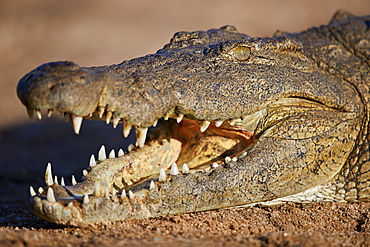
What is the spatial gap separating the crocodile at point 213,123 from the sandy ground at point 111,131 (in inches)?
5.8

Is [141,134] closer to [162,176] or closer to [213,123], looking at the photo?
[162,176]

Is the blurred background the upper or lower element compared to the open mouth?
upper

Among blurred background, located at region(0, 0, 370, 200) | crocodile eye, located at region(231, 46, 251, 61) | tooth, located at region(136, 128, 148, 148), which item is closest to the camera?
tooth, located at region(136, 128, 148, 148)

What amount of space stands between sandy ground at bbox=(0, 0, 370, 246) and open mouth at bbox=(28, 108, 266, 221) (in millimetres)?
220

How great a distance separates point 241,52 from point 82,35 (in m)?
9.10

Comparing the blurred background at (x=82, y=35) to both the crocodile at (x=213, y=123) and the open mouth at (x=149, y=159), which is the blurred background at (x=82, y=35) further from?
the crocodile at (x=213, y=123)

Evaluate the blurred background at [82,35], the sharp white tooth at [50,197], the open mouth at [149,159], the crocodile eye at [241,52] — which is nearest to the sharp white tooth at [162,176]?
the open mouth at [149,159]

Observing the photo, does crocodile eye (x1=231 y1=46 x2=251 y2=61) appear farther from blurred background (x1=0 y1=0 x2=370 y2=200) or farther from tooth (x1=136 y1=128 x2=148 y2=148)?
blurred background (x1=0 y1=0 x2=370 y2=200)

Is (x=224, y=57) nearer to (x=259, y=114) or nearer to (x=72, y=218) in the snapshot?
(x=259, y=114)

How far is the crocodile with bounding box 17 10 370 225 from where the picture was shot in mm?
2873

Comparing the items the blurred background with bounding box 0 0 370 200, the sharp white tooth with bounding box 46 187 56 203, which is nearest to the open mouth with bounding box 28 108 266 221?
the sharp white tooth with bounding box 46 187 56 203

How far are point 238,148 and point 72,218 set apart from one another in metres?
1.64

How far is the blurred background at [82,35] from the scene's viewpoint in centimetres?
703

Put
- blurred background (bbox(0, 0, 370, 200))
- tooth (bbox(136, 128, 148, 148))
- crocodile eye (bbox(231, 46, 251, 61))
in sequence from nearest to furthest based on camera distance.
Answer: tooth (bbox(136, 128, 148, 148))
crocodile eye (bbox(231, 46, 251, 61))
blurred background (bbox(0, 0, 370, 200))
